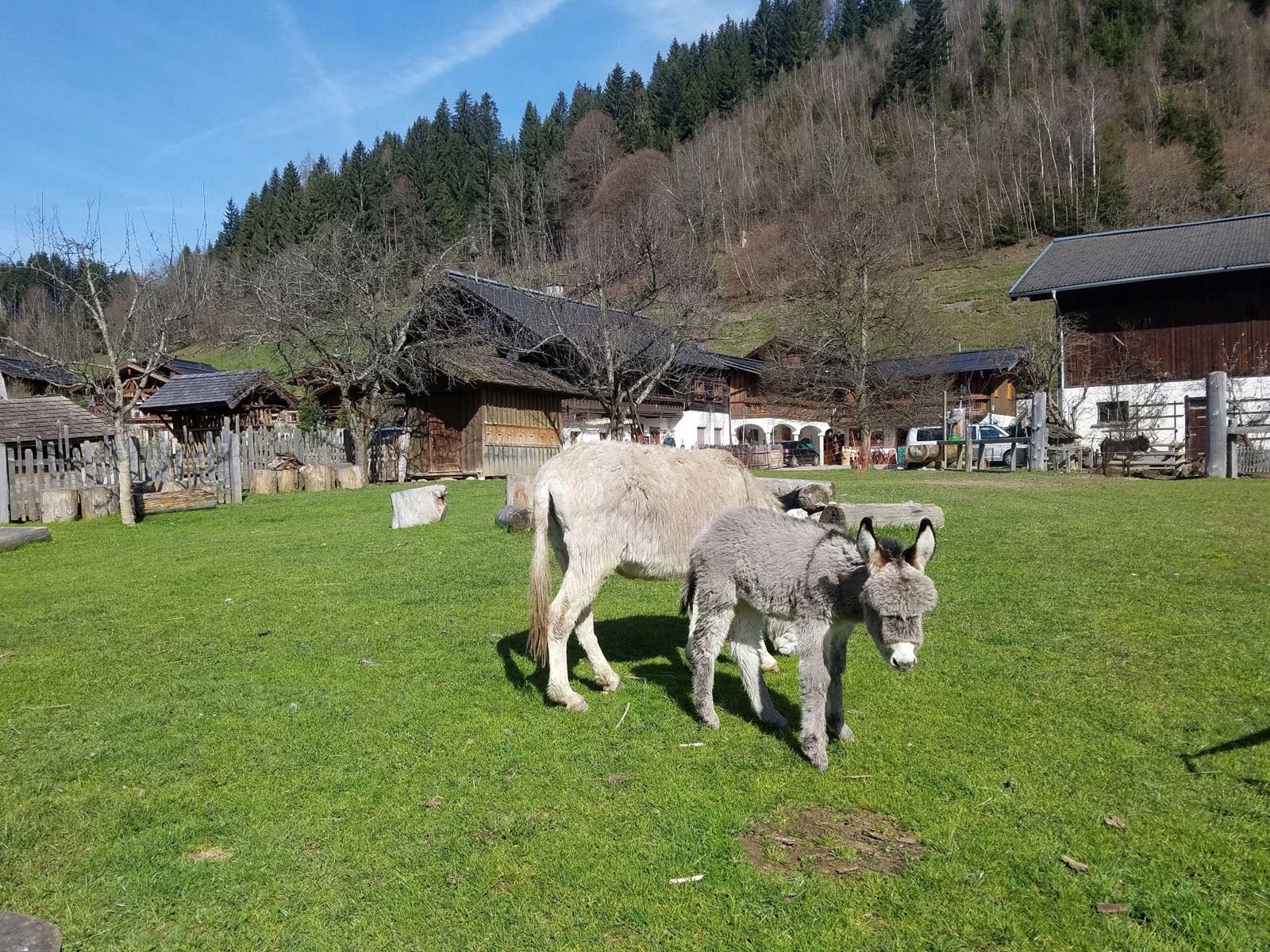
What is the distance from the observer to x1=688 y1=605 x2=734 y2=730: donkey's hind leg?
5031mm

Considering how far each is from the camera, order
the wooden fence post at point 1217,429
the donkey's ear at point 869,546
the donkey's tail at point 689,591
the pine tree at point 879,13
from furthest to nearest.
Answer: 1. the pine tree at point 879,13
2. the wooden fence post at point 1217,429
3. the donkey's tail at point 689,591
4. the donkey's ear at point 869,546

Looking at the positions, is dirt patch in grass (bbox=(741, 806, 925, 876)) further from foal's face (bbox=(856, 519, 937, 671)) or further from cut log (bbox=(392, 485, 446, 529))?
cut log (bbox=(392, 485, 446, 529))

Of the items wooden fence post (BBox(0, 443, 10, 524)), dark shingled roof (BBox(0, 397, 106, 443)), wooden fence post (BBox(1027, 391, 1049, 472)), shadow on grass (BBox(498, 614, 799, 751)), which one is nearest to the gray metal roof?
dark shingled roof (BBox(0, 397, 106, 443))

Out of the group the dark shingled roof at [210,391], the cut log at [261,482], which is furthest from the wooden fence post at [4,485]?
the dark shingled roof at [210,391]

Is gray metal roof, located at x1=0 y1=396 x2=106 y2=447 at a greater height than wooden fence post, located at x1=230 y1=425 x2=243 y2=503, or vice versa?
gray metal roof, located at x1=0 y1=396 x2=106 y2=447

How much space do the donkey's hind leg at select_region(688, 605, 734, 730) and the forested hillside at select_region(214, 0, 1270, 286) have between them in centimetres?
5851

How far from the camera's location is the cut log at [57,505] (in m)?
17.0

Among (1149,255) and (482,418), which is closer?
(482,418)

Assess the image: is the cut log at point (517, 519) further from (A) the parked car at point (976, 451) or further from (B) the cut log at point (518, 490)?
(A) the parked car at point (976, 451)

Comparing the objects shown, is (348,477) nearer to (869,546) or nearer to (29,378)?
(869,546)

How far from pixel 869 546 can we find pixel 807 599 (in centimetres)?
61

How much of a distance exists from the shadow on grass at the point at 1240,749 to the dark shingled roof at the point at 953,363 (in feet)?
142

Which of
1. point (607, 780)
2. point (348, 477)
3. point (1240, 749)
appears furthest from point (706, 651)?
point (348, 477)

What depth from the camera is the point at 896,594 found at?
3994 mm
